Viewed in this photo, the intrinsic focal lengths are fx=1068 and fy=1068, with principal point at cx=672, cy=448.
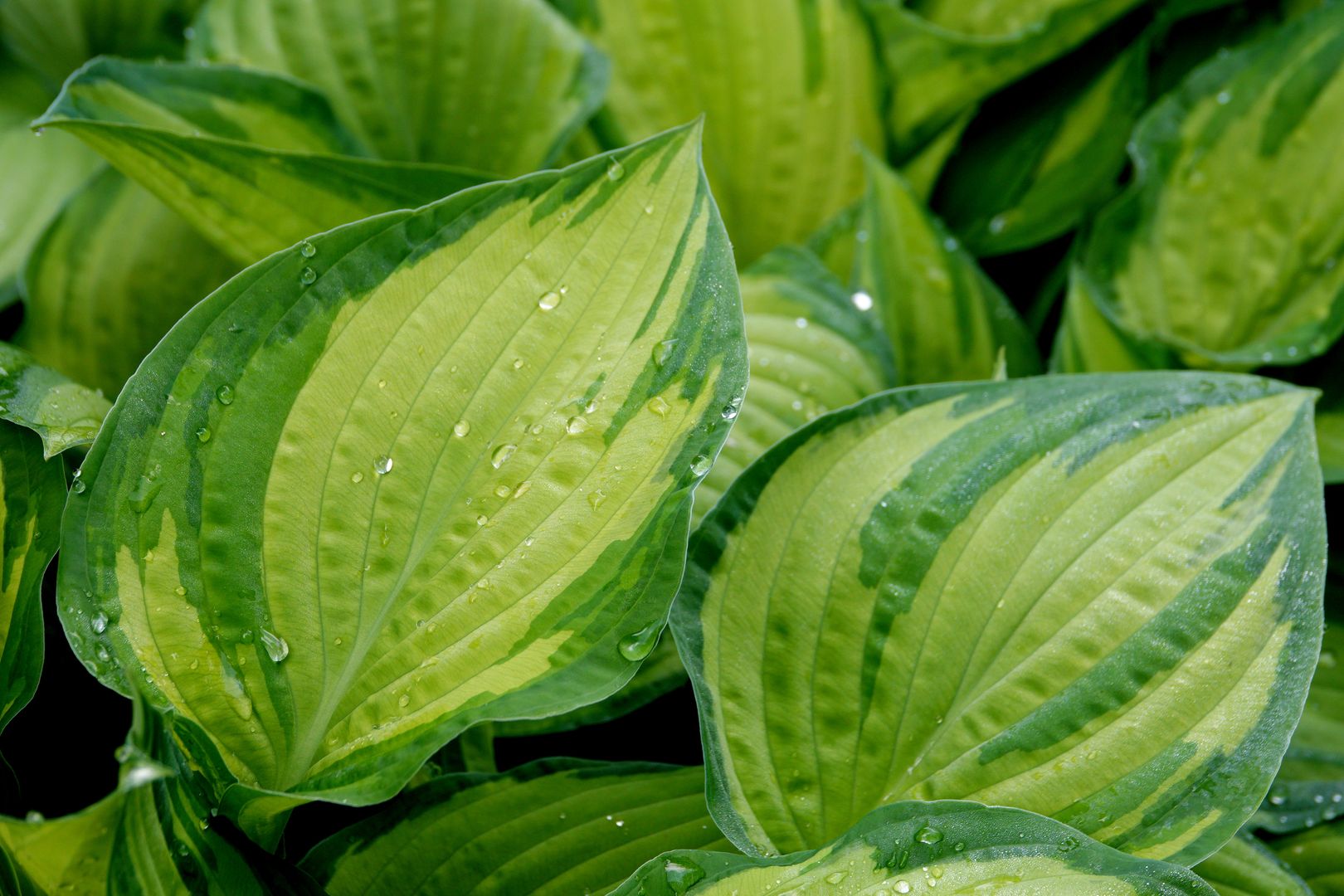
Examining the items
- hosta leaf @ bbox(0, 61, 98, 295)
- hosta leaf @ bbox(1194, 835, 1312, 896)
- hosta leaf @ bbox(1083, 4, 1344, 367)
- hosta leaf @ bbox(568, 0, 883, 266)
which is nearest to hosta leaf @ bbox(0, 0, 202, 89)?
hosta leaf @ bbox(0, 61, 98, 295)

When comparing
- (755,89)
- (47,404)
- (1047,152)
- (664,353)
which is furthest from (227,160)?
(1047,152)

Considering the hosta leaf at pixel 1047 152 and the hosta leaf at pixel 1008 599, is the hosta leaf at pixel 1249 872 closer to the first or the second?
the hosta leaf at pixel 1008 599

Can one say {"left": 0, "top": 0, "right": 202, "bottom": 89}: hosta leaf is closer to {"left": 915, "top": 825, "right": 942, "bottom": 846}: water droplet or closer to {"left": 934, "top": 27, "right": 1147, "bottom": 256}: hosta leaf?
{"left": 934, "top": 27, "right": 1147, "bottom": 256}: hosta leaf

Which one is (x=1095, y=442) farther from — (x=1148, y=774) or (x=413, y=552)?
(x=413, y=552)

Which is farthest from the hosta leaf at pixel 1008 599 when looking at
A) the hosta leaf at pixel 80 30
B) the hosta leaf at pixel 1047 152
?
the hosta leaf at pixel 80 30

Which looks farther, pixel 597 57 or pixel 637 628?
pixel 597 57

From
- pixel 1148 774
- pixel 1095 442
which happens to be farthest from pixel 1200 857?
pixel 1095 442
